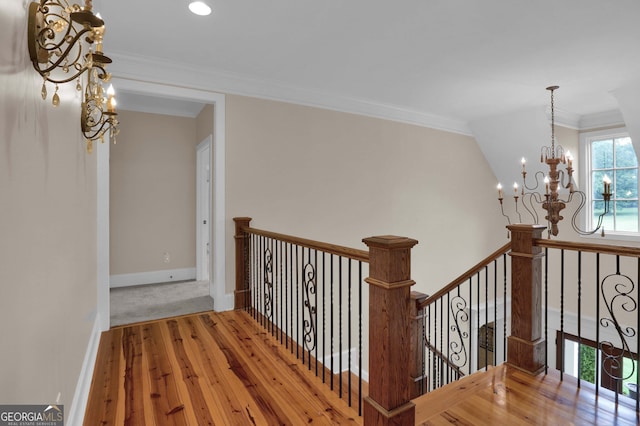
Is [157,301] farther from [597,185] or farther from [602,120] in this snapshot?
[602,120]

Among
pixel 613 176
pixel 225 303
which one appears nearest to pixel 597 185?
pixel 613 176

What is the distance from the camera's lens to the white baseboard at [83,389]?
1.67 meters

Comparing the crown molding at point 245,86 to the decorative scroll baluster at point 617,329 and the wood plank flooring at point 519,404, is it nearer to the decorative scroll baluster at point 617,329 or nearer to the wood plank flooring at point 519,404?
the decorative scroll baluster at point 617,329

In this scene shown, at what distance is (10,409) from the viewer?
36.5 inches

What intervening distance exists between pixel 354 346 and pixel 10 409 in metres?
4.09

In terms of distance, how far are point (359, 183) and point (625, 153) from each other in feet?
13.8

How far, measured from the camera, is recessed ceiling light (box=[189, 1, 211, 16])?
2.46 meters

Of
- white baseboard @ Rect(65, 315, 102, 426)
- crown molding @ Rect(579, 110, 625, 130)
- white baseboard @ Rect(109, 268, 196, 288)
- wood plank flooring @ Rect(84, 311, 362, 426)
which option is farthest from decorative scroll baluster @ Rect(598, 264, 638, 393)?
white baseboard @ Rect(109, 268, 196, 288)

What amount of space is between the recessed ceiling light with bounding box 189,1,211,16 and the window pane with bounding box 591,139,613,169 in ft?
20.1

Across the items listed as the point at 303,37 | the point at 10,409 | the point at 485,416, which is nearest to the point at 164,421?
the point at 10,409

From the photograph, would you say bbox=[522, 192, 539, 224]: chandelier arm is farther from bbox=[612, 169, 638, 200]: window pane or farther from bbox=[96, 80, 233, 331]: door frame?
bbox=[96, 80, 233, 331]: door frame

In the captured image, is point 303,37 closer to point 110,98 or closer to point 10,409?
point 110,98

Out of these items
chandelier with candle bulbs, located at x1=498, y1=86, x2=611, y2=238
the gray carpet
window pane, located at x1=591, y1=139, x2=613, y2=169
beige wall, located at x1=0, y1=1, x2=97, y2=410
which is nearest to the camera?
beige wall, located at x1=0, y1=1, x2=97, y2=410

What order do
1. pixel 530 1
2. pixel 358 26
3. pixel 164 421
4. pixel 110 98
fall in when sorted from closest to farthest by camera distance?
pixel 164 421 → pixel 110 98 → pixel 530 1 → pixel 358 26
